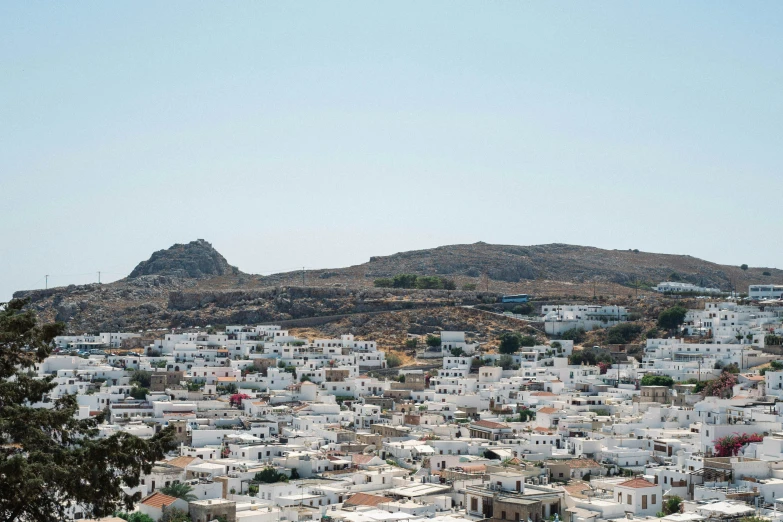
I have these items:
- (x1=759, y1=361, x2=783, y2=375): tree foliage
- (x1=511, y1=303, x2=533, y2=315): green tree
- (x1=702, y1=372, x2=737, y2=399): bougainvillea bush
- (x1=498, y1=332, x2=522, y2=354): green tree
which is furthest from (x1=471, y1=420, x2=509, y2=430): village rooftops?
(x1=511, y1=303, x2=533, y2=315): green tree

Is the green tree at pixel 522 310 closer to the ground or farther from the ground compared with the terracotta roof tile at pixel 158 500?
farther from the ground

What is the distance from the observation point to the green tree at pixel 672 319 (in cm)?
5772

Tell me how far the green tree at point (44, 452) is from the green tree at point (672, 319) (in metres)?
45.5

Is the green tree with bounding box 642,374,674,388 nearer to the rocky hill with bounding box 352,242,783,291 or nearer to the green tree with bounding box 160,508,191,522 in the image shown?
the green tree with bounding box 160,508,191,522

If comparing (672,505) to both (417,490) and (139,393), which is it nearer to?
(417,490)

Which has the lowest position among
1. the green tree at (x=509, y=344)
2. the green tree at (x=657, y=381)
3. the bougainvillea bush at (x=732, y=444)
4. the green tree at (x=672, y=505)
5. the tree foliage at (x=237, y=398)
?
the green tree at (x=672, y=505)

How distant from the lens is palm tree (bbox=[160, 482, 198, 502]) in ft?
87.6

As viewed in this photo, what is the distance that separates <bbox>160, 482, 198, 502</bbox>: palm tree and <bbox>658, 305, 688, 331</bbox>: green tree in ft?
116

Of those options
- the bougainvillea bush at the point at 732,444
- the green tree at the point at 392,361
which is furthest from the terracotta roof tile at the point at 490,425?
the green tree at the point at 392,361

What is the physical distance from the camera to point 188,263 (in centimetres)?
8862

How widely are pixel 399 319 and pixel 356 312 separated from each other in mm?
3568

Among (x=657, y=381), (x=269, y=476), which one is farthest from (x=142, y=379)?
(x=657, y=381)

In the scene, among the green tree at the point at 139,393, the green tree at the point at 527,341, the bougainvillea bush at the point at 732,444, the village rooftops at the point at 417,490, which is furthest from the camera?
the green tree at the point at 527,341

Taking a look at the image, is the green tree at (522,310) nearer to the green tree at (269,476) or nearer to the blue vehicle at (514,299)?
the blue vehicle at (514,299)
